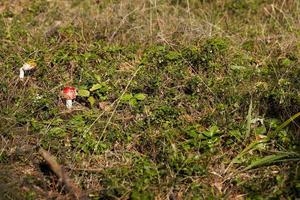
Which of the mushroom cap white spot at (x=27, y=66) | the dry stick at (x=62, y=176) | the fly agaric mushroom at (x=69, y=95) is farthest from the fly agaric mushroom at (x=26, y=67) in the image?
the dry stick at (x=62, y=176)

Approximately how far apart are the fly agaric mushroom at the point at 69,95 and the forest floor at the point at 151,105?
0.05 metres

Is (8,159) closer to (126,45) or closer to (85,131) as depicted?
(85,131)

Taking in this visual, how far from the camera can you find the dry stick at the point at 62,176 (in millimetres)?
2864

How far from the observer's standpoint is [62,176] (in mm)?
2846

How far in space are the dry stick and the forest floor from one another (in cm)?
7

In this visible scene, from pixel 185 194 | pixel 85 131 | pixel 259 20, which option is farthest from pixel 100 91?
pixel 259 20

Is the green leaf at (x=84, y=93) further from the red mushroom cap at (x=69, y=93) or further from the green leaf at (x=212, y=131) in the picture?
the green leaf at (x=212, y=131)

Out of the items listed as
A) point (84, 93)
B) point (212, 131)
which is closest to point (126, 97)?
point (84, 93)

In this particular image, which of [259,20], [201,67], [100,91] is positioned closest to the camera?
[100,91]

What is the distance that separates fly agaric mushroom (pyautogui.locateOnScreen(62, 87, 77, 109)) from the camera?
12.0 ft

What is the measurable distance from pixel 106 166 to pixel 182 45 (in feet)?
5.28

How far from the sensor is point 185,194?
2963 mm

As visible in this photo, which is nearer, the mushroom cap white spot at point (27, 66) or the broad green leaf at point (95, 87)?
the broad green leaf at point (95, 87)

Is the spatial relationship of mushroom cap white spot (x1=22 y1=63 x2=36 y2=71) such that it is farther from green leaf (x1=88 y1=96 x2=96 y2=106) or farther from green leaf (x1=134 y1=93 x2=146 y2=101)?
green leaf (x1=134 y1=93 x2=146 y2=101)
